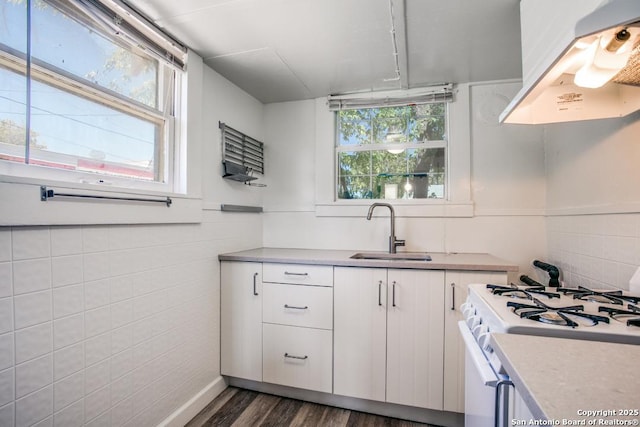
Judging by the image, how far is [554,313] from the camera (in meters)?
0.89

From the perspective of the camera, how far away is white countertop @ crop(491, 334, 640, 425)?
18.2 inches

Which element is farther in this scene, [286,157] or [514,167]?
[286,157]

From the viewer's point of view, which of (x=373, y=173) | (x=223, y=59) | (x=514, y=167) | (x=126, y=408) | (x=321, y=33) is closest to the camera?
(x=126, y=408)

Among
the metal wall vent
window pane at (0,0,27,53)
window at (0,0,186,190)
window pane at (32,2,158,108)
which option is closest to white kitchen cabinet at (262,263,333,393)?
the metal wall vent

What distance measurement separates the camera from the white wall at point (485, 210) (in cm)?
218

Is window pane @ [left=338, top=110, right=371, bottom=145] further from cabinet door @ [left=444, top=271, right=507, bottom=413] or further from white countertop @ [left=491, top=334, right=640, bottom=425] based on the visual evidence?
white countertop @ [left=491, top=334, right=640, bottom=425]

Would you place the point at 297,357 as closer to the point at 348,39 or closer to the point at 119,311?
the point at 119,311

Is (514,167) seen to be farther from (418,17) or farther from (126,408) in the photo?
(126,408)

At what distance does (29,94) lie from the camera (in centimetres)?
113

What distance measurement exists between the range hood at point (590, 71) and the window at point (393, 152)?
3.41ft

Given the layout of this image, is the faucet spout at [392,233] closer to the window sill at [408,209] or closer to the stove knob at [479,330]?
the window sill at [408,209]

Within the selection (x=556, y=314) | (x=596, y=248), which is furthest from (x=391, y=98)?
(x=556, y=314)

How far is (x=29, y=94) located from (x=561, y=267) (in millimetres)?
2895

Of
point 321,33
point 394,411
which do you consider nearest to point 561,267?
point 394,411
